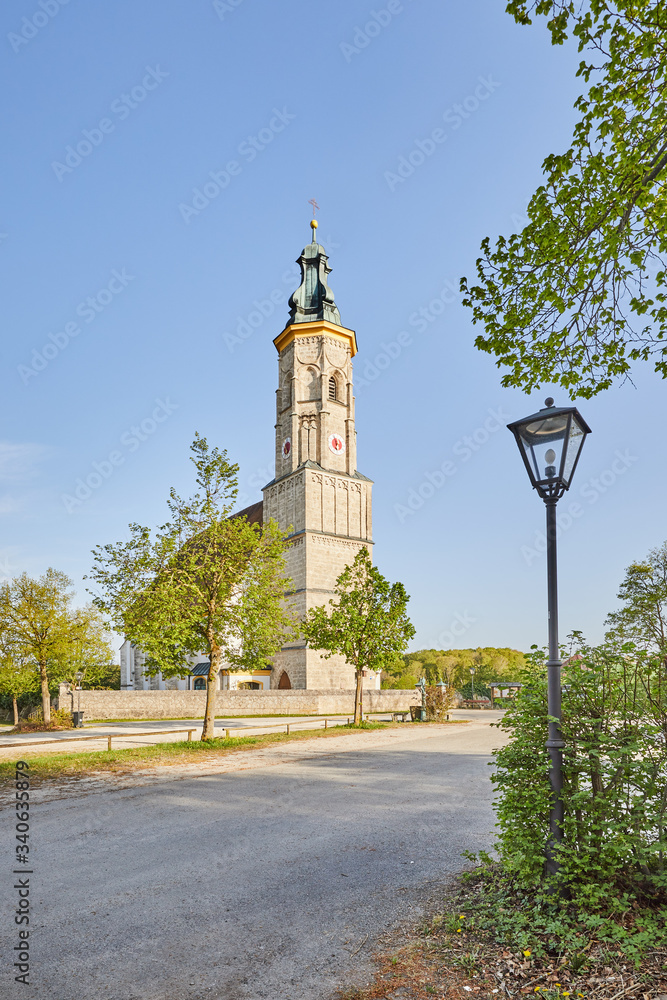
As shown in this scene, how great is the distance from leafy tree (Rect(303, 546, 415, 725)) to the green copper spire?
3249 centimetres

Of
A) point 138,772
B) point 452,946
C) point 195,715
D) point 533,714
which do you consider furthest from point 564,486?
point 195,715

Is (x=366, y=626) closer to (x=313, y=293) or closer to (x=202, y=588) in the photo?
(x=202, y=588)

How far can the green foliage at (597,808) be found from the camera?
12.8ft

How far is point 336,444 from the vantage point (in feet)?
162

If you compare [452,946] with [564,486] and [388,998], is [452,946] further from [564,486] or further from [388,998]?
[564,486]

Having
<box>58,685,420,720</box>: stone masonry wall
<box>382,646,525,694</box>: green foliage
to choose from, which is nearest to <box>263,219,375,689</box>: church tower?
<box>58,685,420,720</box>: stone masonry wall

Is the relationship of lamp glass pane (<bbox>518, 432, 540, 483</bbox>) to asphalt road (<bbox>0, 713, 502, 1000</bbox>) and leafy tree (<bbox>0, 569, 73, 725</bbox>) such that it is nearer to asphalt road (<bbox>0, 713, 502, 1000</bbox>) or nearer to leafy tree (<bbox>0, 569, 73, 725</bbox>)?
asphalt road (<bbox>0, 713, 502, 1000</bbox>)

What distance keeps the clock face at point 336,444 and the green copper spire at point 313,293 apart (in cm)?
1034

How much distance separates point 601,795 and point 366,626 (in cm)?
2061

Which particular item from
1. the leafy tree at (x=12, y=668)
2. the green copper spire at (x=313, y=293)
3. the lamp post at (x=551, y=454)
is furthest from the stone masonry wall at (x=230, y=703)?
the green copper spire at (x=313, y=293)

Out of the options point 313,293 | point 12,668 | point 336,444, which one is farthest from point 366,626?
point 313,293

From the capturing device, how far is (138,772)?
40.7ft

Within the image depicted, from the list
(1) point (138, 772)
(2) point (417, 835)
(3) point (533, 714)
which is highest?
(3) point (533, 714)

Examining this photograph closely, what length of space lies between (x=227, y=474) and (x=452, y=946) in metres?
13.6
